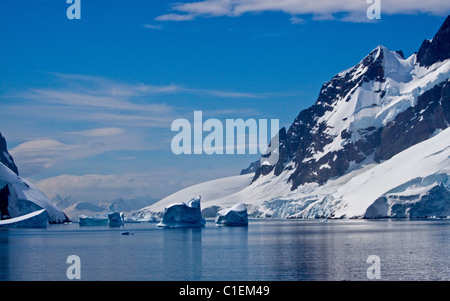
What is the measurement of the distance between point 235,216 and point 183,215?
1975cm

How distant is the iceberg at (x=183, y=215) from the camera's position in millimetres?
121438

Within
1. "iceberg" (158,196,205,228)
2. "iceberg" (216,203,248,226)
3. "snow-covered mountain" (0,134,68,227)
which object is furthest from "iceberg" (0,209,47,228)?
"iceberg" (216,203,248,226)

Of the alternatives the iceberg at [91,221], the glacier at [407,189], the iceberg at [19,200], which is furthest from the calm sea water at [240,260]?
the iceberg at [91,221]

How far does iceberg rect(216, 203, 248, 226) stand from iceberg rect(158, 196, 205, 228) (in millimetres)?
14423

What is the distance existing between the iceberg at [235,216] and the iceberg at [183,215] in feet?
47.3

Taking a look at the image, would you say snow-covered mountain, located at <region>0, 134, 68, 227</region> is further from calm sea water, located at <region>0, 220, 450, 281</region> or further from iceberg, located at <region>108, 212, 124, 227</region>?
calm sea water, located at <region>0, 220, 450, 281</region>

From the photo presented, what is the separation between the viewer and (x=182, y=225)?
124 meters

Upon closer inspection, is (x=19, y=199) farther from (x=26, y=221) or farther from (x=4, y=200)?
(x=26, y=221)

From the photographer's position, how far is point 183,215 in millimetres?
122750

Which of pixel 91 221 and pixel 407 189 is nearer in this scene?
pixel 407 189

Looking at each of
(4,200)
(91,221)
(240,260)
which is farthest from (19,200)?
(240,260)

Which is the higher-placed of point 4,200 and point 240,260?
point 4,200

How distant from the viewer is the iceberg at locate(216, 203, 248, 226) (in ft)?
456
